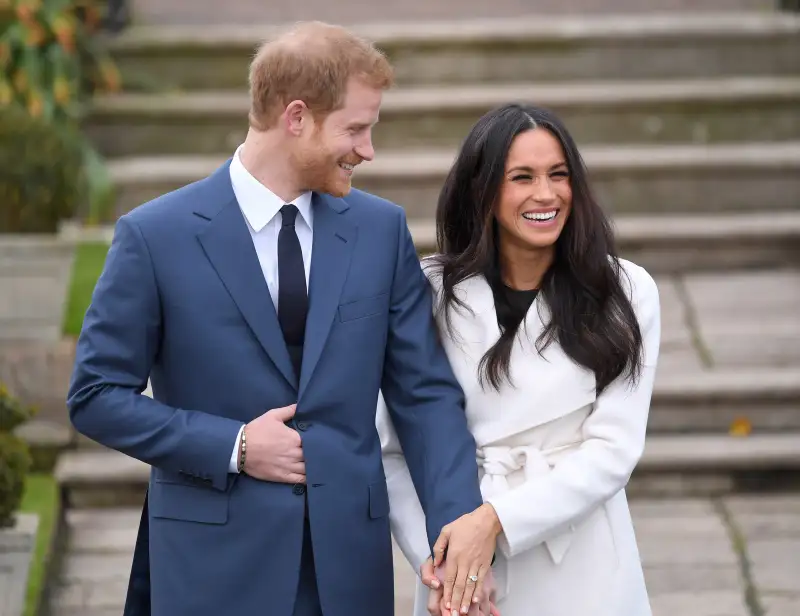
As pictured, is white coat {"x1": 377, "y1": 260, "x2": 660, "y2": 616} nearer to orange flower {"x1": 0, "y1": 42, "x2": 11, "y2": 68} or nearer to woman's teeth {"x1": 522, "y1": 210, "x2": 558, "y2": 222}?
woman's teeth {"x1": 522, "y1": 210, "x2": 558, "y2": 222}

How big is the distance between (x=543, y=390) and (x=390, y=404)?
31 centimetres

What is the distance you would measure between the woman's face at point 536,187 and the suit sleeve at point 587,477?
12.3 inches

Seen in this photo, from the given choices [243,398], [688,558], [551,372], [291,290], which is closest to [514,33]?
[688,558]

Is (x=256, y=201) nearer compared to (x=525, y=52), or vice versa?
(x=256, y=201)

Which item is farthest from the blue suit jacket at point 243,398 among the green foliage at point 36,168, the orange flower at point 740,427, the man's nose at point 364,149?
the green foliage at point 36,168

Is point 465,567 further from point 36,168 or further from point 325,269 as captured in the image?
point 36,168

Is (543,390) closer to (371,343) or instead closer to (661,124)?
(371,343)

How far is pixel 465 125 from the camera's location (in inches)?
252

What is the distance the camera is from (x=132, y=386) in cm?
253

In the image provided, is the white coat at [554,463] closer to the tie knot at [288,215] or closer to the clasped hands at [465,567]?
the clasped hands at [465,567]

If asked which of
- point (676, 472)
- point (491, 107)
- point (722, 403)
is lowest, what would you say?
point (676, 472)

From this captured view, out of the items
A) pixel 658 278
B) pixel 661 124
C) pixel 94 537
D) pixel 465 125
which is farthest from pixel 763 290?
pixel 94 537

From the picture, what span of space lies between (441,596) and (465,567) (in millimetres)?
92

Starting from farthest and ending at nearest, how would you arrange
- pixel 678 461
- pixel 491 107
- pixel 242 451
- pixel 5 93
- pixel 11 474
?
pixel 491 107 < pixel 5 93 < pixel 678 461 < pixel 11 474 < pixel 242 451
